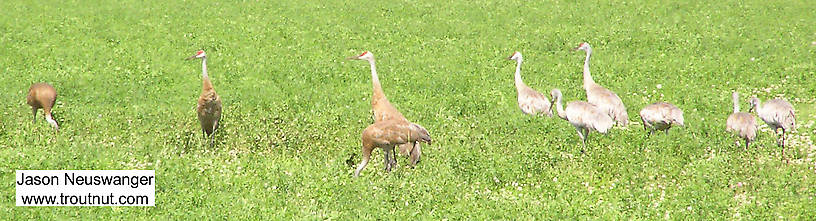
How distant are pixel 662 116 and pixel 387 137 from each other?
4901 millimetres

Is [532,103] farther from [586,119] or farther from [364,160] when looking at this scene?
[364,160]

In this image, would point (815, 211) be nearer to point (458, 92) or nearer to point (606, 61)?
point (458, 92)

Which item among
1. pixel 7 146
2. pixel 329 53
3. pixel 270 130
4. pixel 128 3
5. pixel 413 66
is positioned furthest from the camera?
pixel 128 3

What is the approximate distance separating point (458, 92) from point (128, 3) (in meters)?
15.8

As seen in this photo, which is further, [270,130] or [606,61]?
[606,61]

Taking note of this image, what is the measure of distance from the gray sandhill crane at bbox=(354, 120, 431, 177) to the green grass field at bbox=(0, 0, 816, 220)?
0.33m

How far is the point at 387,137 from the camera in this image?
11.1 metres

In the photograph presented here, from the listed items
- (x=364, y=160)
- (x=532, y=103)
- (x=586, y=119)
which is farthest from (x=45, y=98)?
(x=586, y=119)

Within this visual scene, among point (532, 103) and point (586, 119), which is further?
point (532, 103)

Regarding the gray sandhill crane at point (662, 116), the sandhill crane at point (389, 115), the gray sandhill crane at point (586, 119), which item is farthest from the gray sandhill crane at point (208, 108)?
the gray sandhill crane at point (662, 116)

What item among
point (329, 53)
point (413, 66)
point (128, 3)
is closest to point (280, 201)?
point (413, 66)

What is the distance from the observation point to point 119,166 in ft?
37.2

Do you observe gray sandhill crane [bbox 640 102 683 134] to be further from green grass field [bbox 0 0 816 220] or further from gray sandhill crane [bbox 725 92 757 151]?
gray sandhill crane [bbox 725 92 757 151]

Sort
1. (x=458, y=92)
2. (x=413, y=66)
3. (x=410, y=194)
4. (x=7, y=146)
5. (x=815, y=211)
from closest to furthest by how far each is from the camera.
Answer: (x=815, y=211)
(x=410, y=194)
(x=7, y=146)
(x=458, y=92)
(x=413, y=66)
